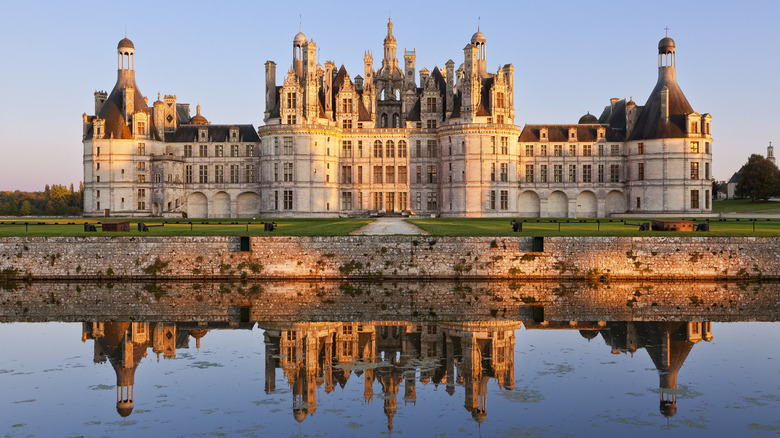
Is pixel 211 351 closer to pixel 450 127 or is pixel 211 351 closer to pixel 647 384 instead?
pixel 647 384

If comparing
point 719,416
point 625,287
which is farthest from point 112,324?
point 625,287

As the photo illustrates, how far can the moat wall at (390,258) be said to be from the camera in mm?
36062

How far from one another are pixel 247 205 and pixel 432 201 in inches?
788

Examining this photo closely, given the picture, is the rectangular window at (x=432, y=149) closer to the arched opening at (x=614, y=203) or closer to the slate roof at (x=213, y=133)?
the slate roof at (x=213, y=133)

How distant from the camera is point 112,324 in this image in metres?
24.8

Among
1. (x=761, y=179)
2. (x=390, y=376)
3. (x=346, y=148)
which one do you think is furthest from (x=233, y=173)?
(x=761, y=179)

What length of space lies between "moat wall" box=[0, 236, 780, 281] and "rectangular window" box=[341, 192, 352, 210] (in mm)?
42993

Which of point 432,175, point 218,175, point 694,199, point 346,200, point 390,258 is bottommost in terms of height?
point 390,258

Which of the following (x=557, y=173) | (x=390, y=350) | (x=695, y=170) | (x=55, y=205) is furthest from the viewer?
(x=55, y=205)

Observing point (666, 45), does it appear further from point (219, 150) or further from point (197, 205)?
point (197, 205)

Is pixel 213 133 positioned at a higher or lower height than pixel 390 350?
higher

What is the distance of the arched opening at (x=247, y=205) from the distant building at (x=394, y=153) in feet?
0.52

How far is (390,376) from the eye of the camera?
1788cm

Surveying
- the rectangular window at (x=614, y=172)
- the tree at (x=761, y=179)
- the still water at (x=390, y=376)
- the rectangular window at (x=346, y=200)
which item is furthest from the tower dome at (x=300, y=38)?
the tree at (x=761, y=179)
